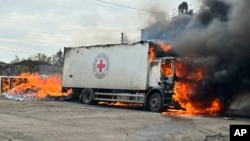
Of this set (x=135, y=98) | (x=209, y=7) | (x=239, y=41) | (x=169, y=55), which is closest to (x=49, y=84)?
(x=135, y=98)

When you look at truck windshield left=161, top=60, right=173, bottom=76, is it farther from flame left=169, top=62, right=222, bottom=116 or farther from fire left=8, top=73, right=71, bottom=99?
fire left=8, top=73, right=71, bottom=99

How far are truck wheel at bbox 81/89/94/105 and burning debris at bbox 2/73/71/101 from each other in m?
1.84

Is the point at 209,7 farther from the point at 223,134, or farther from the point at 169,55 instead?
the point at 223,134

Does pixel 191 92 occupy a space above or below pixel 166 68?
below

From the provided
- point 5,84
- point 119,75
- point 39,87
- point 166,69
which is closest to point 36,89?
point 39,87

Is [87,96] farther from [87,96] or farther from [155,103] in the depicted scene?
[155,103]

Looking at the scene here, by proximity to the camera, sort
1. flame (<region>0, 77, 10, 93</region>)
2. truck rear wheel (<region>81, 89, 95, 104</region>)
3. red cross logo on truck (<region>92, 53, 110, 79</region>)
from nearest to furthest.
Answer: red cross logo on truck (<region>92, 53, 110, 79</region>), truck rear wheel (<region>81, 89, 95, 104</region>), flame (<region>0, 77, 10, 93</region>)

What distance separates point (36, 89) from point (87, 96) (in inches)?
201

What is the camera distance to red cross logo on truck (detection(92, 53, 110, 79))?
21922 mm

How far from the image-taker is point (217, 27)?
17812mm

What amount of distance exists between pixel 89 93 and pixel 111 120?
31.2ft

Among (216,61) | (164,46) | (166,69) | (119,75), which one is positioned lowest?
(119,75)

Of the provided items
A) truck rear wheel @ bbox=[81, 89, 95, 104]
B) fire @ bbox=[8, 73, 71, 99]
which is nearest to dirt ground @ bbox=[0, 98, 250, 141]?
truck rear wheel @ bbox=[81, 89, 95, 104]

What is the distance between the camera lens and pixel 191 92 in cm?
1773
